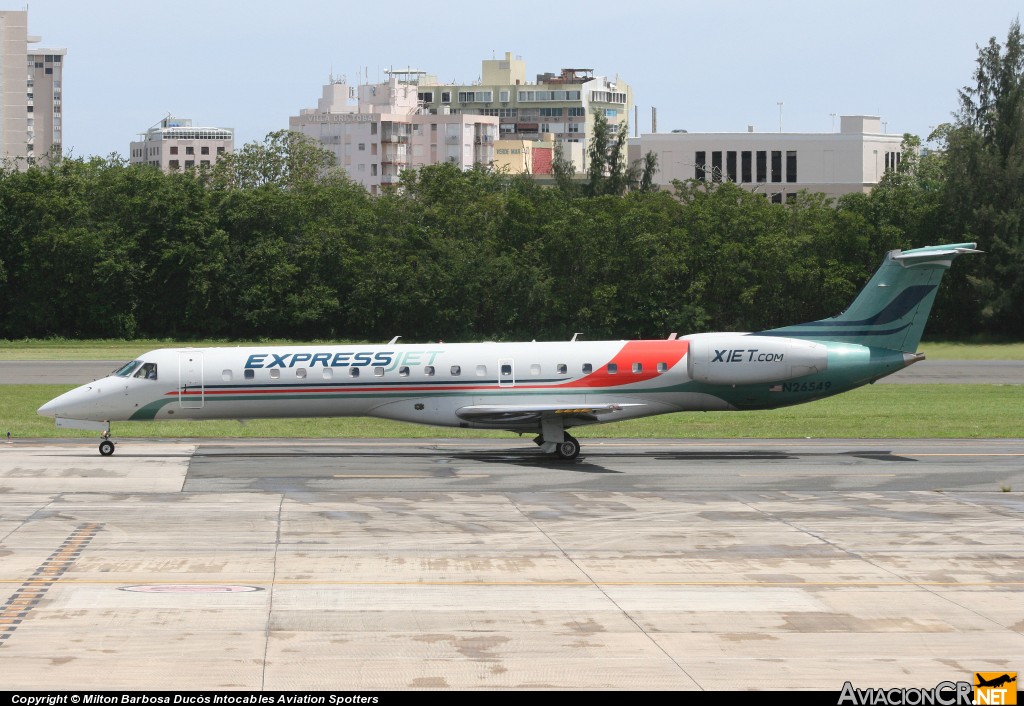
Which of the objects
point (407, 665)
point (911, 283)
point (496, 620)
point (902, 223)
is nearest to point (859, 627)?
point (496, 620)

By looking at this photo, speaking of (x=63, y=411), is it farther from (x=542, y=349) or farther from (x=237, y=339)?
(x=237, y=339)

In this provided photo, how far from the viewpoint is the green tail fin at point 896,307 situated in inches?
1362

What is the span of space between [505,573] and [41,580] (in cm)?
676

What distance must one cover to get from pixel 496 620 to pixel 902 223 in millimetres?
79019

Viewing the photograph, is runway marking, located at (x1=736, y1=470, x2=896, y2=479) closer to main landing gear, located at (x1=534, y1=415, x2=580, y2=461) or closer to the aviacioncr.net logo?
main landing gear, located at (x1=534, y1=415, x2=580, y2=461)

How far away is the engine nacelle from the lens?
33.6 m

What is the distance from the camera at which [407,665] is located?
14656 mm

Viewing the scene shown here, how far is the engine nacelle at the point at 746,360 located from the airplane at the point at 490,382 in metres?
0.03

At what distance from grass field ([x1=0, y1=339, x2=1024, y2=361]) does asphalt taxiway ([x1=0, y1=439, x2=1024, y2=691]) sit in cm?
4072

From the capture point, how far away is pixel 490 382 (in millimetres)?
33594

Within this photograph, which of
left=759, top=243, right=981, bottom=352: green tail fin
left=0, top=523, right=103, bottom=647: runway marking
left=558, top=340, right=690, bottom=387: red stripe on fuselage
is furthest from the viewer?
left=759, top=243, right=981, bottom=352: green tail fin

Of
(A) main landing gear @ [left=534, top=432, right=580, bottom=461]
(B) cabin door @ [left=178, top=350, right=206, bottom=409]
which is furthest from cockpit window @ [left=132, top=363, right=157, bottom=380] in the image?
(A) main landing gear @ [left=534, top=432, right=580, bottom=461]

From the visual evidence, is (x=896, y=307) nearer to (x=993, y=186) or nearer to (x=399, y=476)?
(x=399, y=476)

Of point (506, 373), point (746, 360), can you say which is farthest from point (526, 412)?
point (746, 360)
